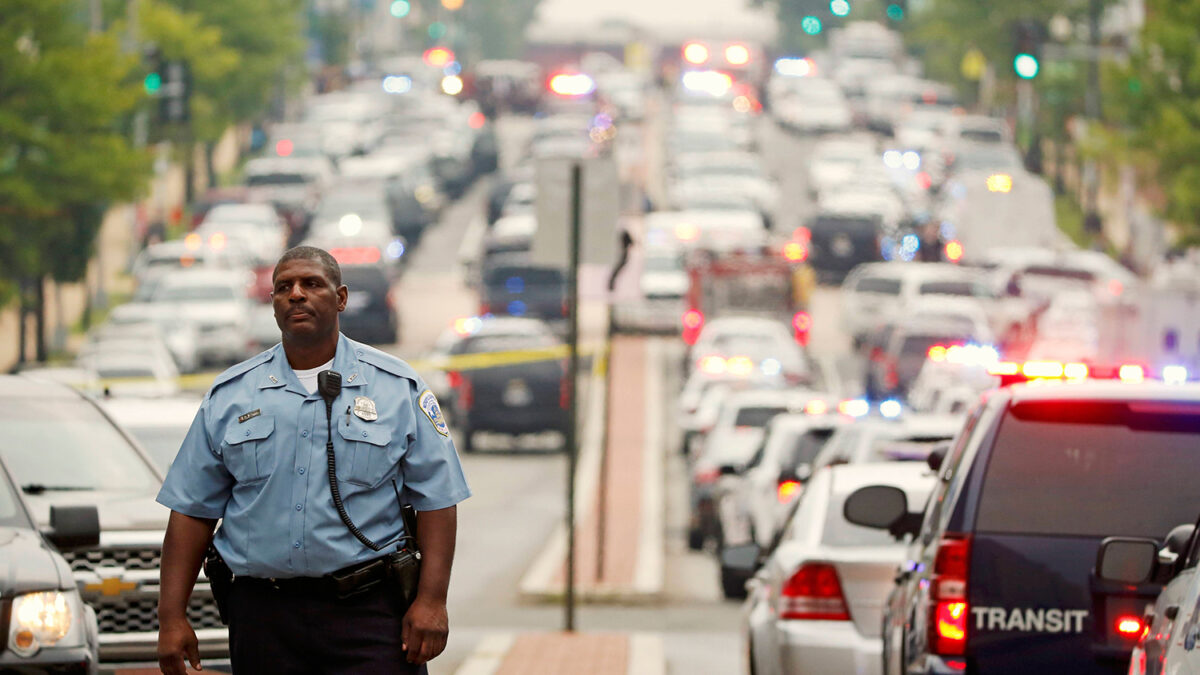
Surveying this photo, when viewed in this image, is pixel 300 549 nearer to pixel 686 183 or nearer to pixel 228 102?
pixel 686 183

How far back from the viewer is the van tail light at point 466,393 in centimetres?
3603

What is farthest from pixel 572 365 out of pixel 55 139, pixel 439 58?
pixel 439 58

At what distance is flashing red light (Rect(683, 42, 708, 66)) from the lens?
117438 millimetres

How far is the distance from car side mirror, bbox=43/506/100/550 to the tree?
33865 mm

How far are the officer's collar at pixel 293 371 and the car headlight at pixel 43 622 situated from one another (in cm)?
279

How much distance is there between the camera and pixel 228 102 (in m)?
74.5

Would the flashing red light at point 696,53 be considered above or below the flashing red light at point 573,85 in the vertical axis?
above

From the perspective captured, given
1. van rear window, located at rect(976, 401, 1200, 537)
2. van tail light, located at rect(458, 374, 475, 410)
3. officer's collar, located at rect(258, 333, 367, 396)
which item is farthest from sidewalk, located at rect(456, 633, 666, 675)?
van tail light, located at rect(458, 374, 475, 410)

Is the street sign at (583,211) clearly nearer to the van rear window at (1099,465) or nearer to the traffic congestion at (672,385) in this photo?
the traffic congestion at (672,385)

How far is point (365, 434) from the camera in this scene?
6.59m

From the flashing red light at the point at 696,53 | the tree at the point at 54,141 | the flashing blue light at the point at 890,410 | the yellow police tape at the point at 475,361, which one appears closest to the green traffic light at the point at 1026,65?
the yellow police tape at the point at 475,361

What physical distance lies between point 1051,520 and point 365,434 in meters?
2.26

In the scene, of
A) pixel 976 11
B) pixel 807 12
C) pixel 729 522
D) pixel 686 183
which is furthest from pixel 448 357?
pixel 976 11

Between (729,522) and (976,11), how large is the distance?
66.9m
